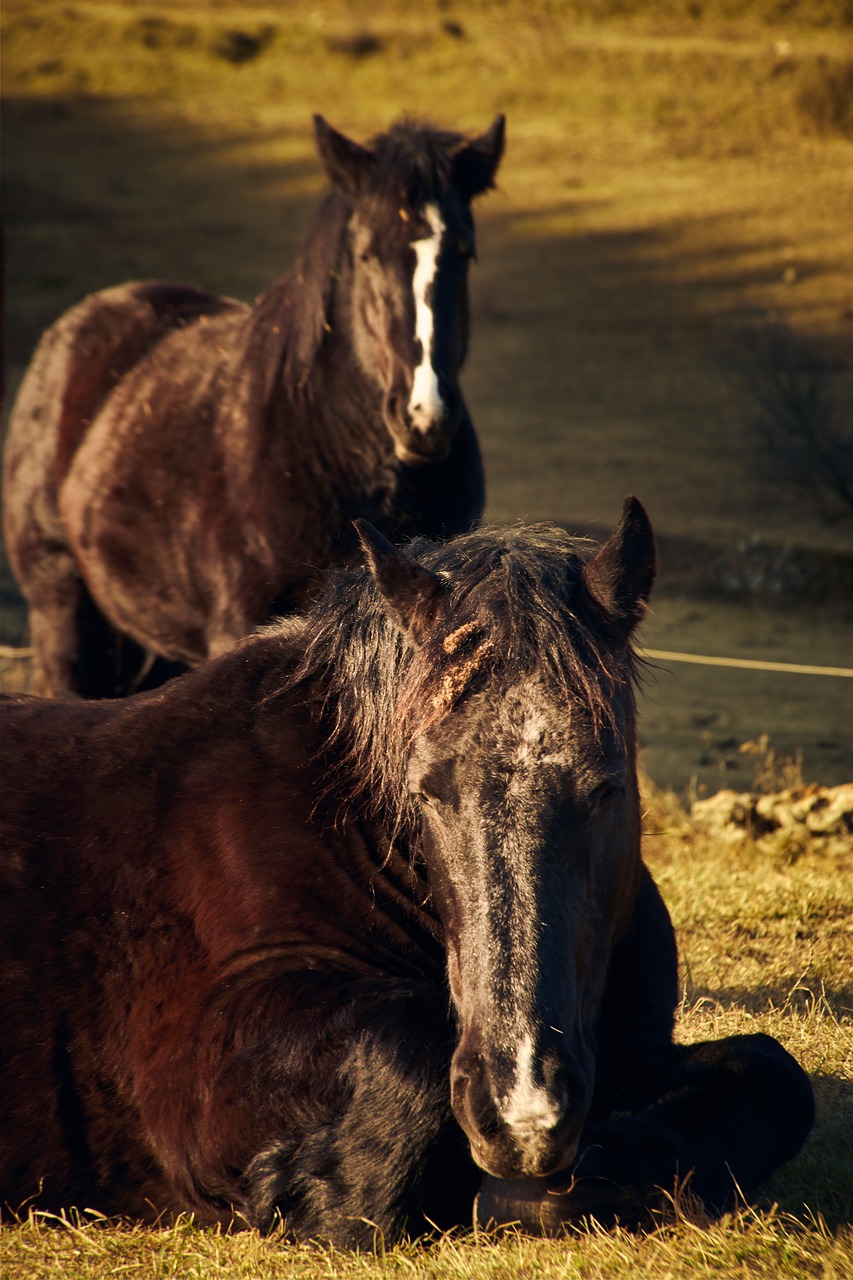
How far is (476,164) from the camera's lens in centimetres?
562

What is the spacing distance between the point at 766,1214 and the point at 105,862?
1464mm

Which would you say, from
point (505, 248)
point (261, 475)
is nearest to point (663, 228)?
point (505, 248)

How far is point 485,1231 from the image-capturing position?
2443 millimetres

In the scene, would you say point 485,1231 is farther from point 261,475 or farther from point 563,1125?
point 261,475

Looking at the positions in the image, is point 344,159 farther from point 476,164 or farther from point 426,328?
point 426,328

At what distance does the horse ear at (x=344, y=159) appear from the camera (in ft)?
17.9

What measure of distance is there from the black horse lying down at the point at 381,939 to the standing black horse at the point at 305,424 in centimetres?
222

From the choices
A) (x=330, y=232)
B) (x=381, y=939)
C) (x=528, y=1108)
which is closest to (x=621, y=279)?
(x=330, y=232)

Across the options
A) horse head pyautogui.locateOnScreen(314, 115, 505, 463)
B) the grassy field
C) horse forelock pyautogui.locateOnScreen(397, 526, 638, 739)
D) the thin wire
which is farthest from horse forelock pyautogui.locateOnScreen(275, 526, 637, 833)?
the thin wire

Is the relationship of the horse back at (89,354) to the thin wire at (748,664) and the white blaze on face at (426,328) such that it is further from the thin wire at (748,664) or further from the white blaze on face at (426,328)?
the thin wire at (748,664)

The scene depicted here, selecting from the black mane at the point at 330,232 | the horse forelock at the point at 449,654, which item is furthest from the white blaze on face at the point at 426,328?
the horse forelock at the point at 449,654

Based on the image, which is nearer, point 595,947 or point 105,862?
point 595,947

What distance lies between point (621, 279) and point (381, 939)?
21570 mm

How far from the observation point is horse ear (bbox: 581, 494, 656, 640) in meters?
2.52
